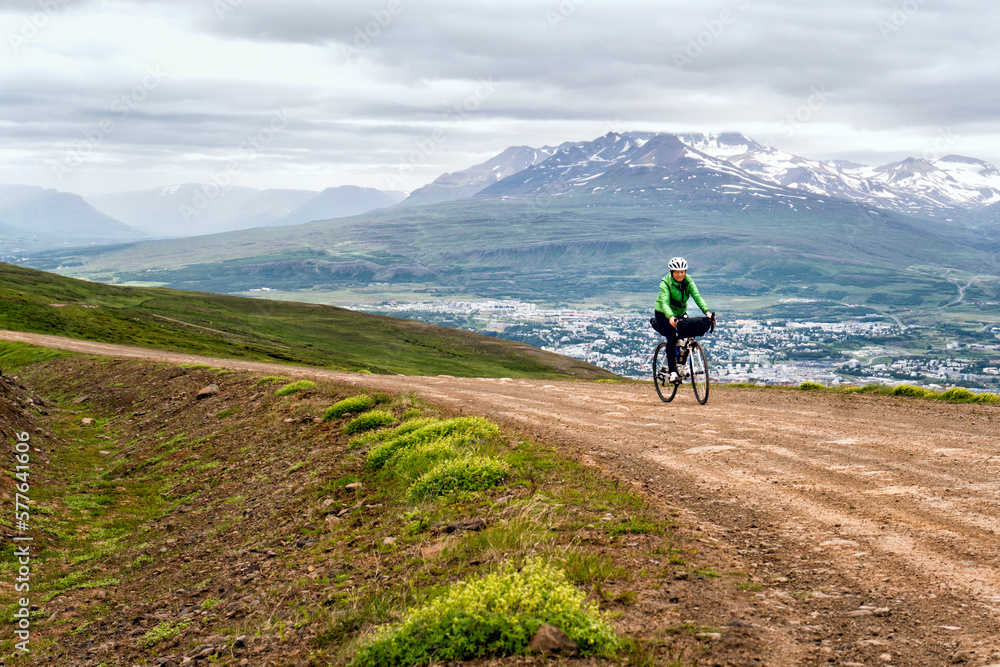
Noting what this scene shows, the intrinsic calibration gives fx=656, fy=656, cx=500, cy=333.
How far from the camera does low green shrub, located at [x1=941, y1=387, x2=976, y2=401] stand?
20.7m

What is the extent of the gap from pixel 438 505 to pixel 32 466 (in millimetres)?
15010

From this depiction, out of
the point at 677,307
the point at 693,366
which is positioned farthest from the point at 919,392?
the point at 677,307

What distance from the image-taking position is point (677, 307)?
67.2ft

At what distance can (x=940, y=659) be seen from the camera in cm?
586

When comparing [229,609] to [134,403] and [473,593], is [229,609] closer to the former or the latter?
[473,593]

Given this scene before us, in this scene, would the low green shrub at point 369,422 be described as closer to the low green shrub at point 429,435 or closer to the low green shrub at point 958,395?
the low green shrub at point 429,435

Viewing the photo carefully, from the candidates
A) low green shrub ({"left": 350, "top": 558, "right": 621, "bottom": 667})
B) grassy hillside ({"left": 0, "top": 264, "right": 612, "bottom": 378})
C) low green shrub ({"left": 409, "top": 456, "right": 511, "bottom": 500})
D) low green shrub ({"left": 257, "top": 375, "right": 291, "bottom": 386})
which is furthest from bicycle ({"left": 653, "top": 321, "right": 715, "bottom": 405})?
grassy hillside ({"left": 0, "top": 264, "right": 612, "bottom": 378})

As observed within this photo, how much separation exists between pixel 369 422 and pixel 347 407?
208 centimetres

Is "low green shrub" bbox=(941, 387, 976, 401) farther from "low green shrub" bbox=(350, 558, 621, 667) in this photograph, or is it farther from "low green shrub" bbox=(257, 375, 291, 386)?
"low green shrub" bbox=(257, 375, 291, 386)

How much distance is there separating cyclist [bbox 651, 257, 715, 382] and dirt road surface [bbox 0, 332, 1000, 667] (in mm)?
2374

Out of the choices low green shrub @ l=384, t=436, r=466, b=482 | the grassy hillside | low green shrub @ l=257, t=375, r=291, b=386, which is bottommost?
the grassy hillside

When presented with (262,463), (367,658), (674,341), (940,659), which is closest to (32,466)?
(262,463)

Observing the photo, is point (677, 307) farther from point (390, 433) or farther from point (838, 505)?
point (838, 505)

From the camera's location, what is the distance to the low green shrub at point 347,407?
19344 mm
